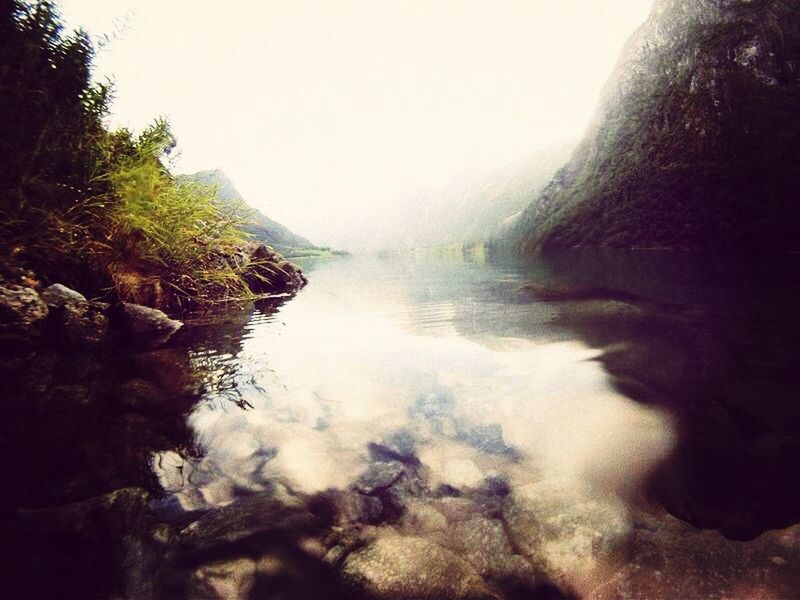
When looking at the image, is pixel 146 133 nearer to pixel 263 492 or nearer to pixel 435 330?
pixel 435 330

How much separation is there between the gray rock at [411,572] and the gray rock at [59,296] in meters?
4.77

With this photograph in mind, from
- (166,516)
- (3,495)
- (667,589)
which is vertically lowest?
(667,589)

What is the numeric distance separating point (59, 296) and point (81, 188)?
5.13 ft

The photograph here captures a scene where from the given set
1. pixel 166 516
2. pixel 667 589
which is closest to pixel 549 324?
pixel 667 589

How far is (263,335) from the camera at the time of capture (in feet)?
21.0

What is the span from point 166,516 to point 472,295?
9901mm

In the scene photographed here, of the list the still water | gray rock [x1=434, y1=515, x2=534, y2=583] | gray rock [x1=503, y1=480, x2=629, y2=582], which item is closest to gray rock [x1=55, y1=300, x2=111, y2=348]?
the still water

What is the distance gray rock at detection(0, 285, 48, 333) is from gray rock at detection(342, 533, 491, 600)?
4.42 meters

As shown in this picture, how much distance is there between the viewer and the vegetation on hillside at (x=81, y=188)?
14.1 feet

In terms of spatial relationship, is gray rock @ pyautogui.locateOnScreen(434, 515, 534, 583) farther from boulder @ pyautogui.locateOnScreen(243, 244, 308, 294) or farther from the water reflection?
boulder @ pyautogui.locateOnScreen(243, 244, 308, 294)

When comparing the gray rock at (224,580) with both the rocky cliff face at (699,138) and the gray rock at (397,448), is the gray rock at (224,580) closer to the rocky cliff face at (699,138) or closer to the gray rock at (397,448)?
the gray rock at (397,448)

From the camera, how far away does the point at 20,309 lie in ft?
13.5

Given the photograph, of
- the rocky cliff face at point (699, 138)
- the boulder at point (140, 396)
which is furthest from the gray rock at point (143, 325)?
the rocky cliff face at point (699, 138)

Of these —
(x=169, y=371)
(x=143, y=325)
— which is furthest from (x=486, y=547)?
(x=143, y=325)
